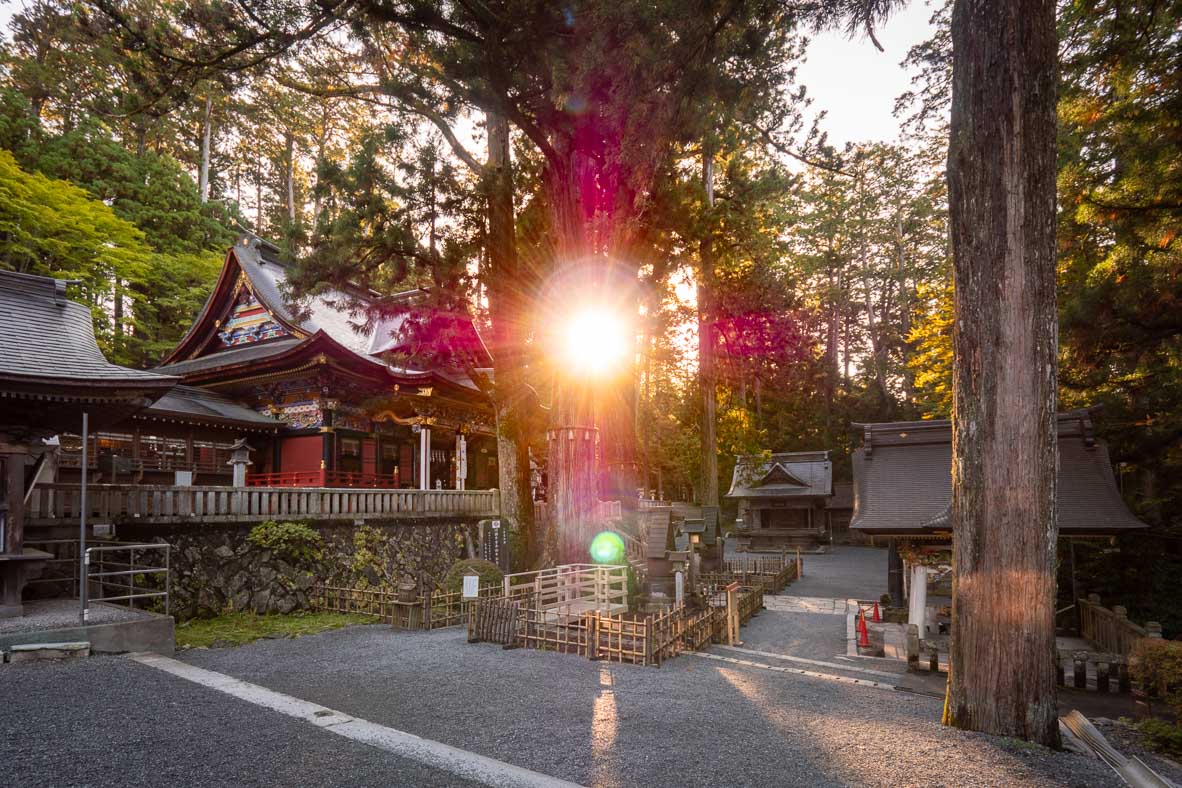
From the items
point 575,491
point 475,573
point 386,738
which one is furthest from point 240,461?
point 386,738

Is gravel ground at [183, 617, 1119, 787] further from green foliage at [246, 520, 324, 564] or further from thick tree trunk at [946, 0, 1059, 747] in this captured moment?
green foliage at [246, 520, 324, 564]

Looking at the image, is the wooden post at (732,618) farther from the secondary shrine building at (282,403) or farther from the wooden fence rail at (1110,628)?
the secondary shrine building at (282,403)

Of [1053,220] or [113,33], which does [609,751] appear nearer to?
[1053,220]

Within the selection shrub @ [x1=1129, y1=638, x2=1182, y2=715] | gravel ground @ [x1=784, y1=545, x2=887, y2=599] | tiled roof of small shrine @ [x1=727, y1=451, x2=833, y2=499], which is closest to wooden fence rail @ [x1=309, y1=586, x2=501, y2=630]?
shrub @ [x1=1129, y1=638, x2=1182, y2=715]

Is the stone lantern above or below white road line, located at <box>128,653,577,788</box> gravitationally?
above

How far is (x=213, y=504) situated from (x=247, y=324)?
1002 centimetres

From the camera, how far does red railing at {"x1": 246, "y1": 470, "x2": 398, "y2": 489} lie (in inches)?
760

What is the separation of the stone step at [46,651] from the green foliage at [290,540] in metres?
5.66

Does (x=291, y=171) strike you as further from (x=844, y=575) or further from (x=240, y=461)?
(x=844, y=575)

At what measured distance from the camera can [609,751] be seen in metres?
5.74

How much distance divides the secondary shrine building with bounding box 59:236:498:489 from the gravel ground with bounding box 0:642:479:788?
1076 cm

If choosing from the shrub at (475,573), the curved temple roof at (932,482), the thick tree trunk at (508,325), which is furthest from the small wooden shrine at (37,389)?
the curved temple roof at (932,482)

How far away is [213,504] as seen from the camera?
13.9 meters

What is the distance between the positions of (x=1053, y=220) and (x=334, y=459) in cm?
1918
